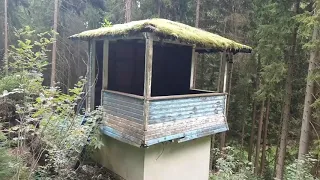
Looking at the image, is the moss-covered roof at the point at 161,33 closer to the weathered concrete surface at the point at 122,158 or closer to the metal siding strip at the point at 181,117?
the metal siding strip at the point at 181,117

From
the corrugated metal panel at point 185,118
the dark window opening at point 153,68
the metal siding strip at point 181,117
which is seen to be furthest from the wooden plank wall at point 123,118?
the dark window opening at point 153,68

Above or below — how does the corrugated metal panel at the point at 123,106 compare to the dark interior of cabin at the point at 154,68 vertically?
below

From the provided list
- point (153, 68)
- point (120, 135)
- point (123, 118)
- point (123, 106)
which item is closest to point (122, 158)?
point (120, 135)

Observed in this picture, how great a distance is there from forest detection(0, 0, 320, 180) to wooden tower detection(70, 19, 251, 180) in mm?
524

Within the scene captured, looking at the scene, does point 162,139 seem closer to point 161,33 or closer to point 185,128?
point 185,128

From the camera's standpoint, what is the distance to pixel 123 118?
5.32m

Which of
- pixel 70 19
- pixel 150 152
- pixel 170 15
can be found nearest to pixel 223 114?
pixel 150 152

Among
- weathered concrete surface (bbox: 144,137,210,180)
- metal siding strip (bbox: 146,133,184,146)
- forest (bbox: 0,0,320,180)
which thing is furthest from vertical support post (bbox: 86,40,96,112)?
metal siding strip (bbox: 146,133,184,146)

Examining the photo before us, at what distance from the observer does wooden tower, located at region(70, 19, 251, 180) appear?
15.9ft

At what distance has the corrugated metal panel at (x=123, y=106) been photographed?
4927mm

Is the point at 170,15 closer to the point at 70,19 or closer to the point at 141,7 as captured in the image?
the point at 141,7

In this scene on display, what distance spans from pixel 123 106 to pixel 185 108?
1364 millimetres

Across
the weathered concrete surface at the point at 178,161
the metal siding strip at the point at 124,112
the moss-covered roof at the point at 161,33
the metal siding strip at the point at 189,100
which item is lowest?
the weathered concrete surface at the point at 178,161

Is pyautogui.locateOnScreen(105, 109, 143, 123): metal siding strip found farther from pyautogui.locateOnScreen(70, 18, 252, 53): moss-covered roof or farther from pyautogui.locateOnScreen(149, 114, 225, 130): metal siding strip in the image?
pyautogui.locateOnScreen(70, 18, 252, 53): moss-covered roof
